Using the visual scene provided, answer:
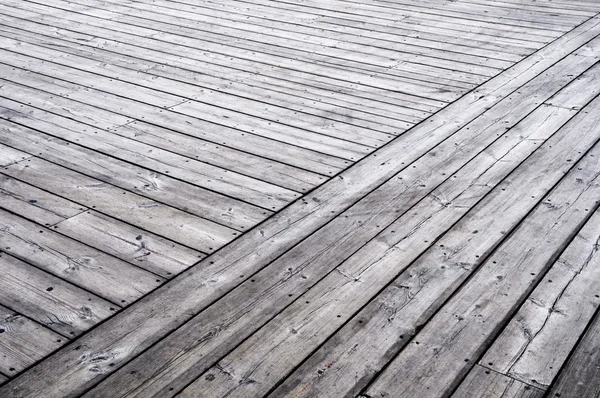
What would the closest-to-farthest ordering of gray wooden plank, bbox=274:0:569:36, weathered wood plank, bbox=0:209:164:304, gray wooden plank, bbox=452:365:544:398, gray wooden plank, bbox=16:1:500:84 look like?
gray wooden plank, bbox=452:365:544:398 < weathered wood plank, bbox=0:209:164:304 < gray wooden plank, bbox=16:1:500:84 < gray wooden plank, bbox=274:0:569:36

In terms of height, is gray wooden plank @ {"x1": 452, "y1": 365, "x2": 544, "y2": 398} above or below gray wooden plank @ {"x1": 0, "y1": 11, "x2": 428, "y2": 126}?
below

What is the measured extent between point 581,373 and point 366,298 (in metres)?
0.60

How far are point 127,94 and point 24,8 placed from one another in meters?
2.00

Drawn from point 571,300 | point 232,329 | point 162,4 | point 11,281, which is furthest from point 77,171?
point 162,4

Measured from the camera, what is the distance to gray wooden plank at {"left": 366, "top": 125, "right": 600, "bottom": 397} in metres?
1.91

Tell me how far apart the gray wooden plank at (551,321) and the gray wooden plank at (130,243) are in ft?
3.15

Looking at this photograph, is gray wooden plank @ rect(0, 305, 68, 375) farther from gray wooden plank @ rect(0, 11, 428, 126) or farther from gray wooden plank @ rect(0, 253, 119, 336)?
gray wooden plank @ rect(0, 11, 428, 126)

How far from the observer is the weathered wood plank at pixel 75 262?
2.26m

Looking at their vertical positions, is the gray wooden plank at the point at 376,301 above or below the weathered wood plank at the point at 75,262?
below

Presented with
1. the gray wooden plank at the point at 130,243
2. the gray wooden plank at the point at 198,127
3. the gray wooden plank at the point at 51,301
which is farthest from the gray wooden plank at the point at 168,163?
the gray wooden plank at the point at 51,301

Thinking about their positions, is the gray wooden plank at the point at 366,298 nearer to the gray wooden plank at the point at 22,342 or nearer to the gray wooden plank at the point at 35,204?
the gray wooden plank at the point at 22,342

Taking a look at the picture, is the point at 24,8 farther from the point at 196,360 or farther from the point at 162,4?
the point at 196,360

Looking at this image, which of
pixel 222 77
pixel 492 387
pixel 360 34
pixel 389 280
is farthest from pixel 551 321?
pixel 360 34

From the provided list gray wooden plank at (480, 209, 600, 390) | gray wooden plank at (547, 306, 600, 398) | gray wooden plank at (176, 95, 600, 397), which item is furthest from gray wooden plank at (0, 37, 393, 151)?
gray wooden plank at (547, 306, 600, 398)
